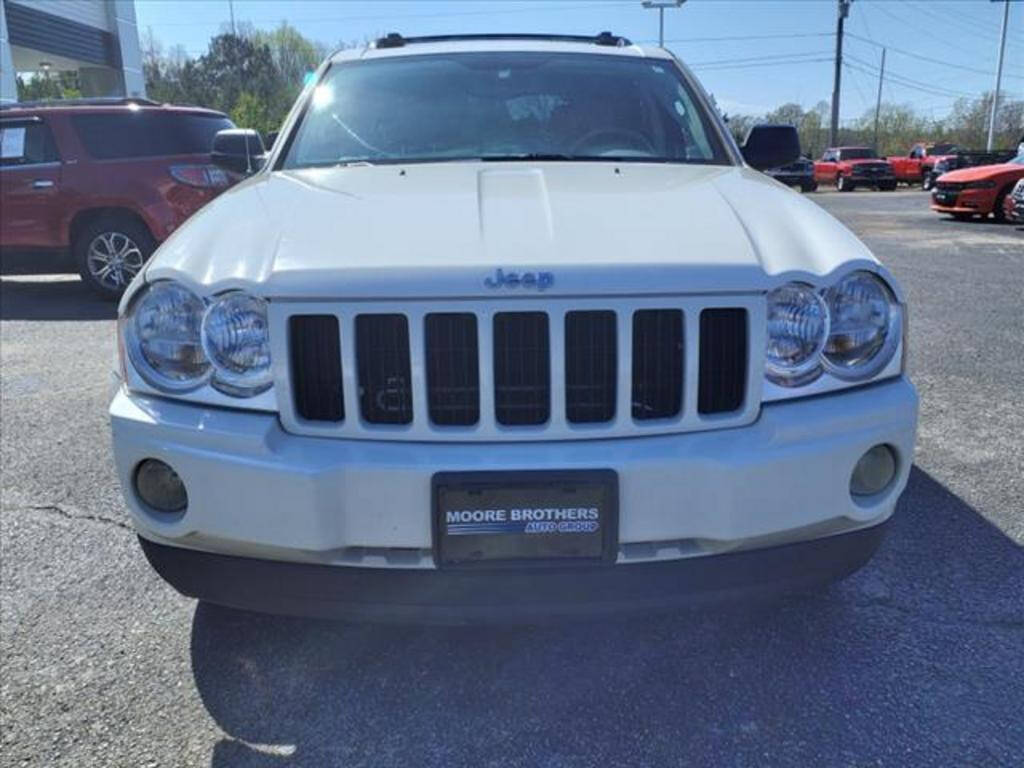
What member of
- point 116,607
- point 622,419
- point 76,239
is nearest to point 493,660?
point 622,419

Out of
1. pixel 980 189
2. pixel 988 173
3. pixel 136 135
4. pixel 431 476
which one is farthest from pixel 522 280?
pixel 988 173

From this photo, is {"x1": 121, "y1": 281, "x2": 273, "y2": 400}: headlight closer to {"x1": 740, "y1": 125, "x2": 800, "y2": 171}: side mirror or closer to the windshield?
the windshield

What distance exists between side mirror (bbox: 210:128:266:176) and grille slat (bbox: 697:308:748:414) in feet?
9.31

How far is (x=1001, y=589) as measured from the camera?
9.50 feet

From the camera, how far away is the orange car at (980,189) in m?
16.5

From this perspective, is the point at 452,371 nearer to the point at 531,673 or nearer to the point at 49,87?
the point at 531,673

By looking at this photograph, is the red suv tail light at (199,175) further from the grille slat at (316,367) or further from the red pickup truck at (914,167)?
the red pickup truck at (914,167)

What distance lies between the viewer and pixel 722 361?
7.14 ft

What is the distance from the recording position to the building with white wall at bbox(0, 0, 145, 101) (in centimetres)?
2138

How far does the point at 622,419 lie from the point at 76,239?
317 inches

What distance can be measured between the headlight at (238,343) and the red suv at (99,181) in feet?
22.2

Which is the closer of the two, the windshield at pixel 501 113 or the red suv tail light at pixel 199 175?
the windshield at pixel 501 113

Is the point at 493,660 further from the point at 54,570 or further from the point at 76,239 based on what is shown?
the point at 76,239

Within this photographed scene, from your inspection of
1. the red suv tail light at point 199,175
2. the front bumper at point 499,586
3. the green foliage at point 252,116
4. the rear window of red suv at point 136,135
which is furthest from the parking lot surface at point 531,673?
the green foliage at point 252,116
